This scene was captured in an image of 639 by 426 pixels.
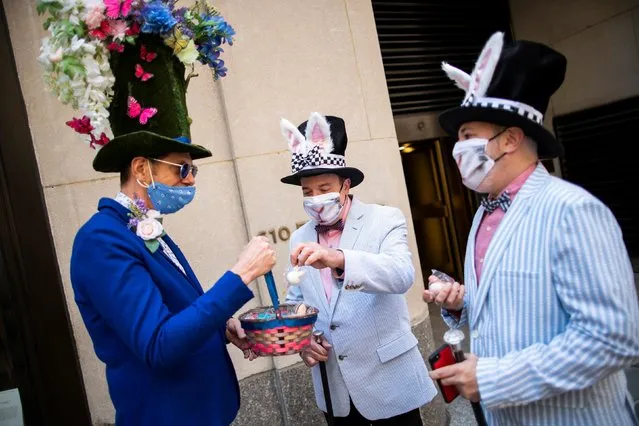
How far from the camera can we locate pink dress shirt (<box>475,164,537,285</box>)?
5.23 ft

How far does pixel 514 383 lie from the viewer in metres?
1.35

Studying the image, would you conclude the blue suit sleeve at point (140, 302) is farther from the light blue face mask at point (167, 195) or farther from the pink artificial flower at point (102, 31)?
the pink artificial flower at point (102, 31)

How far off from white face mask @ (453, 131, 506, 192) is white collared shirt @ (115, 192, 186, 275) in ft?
3.98

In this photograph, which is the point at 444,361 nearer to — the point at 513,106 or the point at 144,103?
the point at 513,106

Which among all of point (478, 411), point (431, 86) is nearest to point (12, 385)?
point (478, 411)

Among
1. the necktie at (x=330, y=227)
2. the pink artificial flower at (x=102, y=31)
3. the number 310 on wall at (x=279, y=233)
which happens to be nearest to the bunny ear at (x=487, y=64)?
the necktie at (x=330, y=227)

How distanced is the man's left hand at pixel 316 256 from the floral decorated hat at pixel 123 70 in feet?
2.02

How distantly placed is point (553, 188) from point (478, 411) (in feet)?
2.68

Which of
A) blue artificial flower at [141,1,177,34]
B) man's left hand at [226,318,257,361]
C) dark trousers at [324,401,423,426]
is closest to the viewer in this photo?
blue artificial flower at [141,1,177,34]

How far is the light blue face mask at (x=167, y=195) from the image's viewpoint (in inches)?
71.9

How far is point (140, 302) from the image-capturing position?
151 centimetres

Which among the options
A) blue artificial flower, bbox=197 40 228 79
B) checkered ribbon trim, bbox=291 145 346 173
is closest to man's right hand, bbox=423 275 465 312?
checkered ribbon trim, bbox=291 145 346 173

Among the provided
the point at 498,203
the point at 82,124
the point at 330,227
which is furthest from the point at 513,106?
the point at 82,124

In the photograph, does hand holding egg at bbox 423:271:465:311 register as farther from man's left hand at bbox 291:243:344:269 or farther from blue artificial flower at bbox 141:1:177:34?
blue artificial flower at bbox 141:1:177:34
